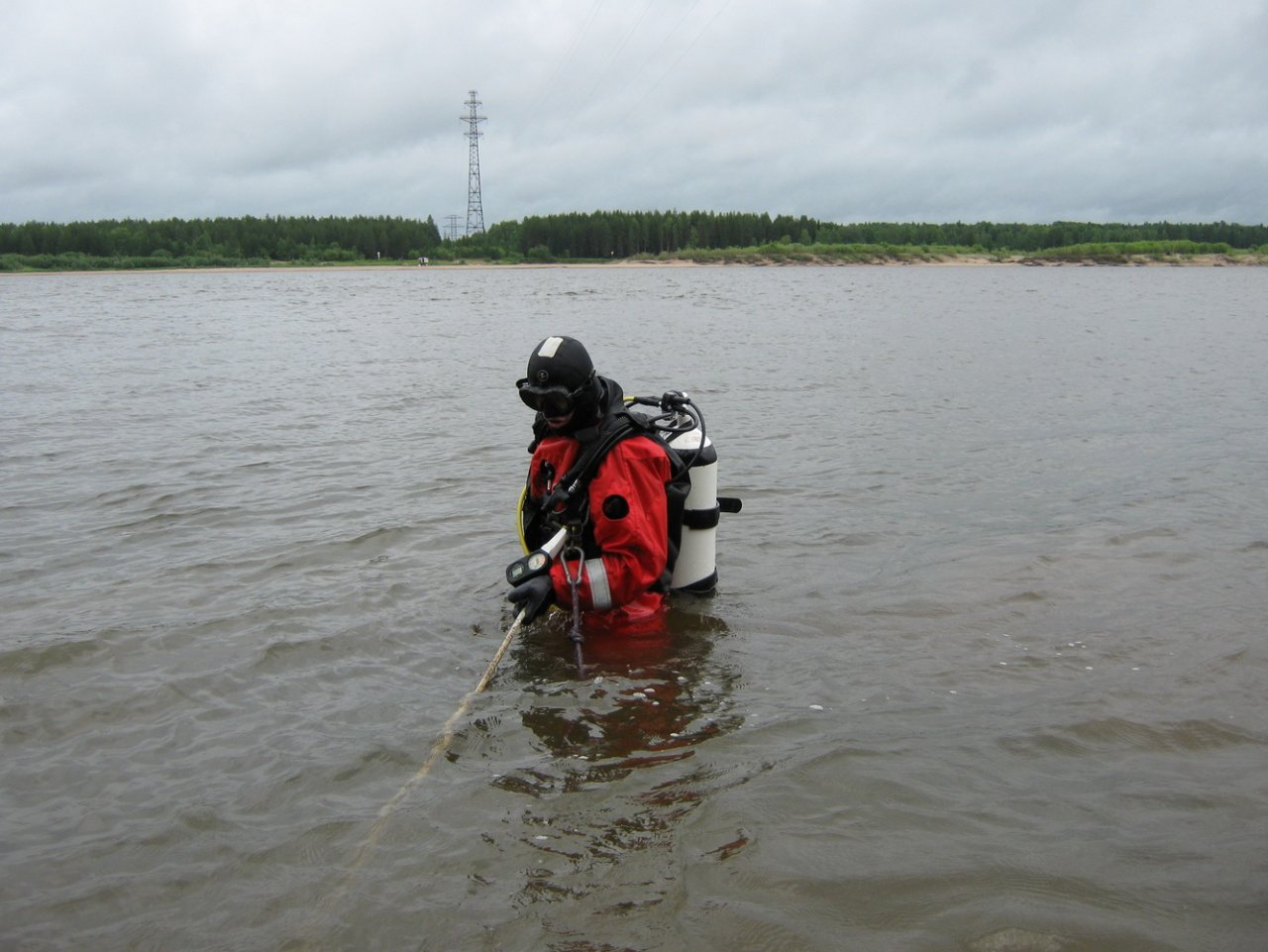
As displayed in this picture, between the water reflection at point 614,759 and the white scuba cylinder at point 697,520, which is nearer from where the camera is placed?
the water reflection at point 614,759

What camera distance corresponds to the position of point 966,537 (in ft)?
28.3

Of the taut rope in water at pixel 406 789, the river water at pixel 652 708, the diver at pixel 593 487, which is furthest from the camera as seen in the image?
the diver at pixel 593 487

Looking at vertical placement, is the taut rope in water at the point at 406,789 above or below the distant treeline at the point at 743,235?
below

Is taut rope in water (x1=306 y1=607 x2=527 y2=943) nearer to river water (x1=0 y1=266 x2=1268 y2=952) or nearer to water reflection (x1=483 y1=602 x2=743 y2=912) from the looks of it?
river water (x1=0 y1=266 x2=1268 y2=952)

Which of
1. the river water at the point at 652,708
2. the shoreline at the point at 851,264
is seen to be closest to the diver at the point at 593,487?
the river water at the point at 652,708

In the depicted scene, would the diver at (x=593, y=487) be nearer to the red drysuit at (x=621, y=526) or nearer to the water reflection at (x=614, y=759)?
the red drysuit at (x=621, y=526)

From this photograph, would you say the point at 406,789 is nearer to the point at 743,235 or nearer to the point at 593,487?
the point at 593,487

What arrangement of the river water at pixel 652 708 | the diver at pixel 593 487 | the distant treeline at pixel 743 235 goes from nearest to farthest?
1. the river water at pixel 652 708
2. the diver at pixel 593 487
3. the distant treeline at pixel 743 235

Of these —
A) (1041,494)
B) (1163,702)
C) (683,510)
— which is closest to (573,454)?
(683,510)

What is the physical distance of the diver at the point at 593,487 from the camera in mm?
5457

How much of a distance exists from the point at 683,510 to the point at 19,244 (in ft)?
414

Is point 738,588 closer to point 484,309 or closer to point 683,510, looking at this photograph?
Answer: point 683,510

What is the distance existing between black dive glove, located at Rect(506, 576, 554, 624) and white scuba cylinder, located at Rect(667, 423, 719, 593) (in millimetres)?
1299

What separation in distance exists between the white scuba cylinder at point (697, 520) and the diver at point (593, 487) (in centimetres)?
30
